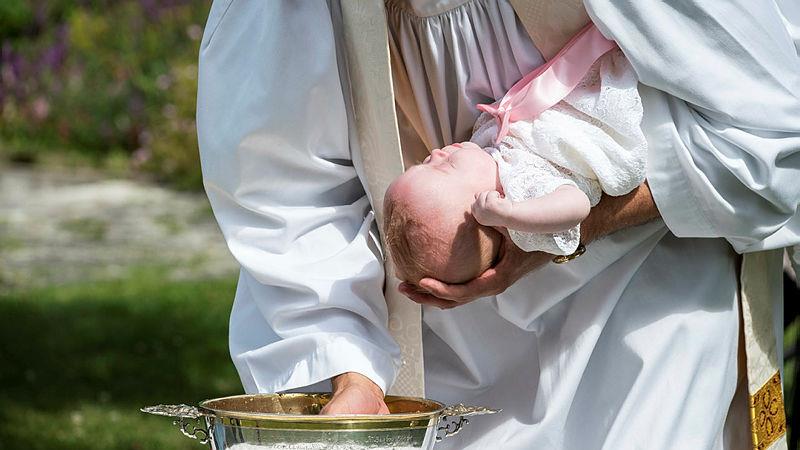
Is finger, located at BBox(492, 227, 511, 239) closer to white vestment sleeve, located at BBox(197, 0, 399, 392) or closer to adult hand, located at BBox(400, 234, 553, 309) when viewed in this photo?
adult hand, located at BBox(400, 234, 553, 309)

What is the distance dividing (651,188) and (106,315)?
569 cm

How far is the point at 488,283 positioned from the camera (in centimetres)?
196

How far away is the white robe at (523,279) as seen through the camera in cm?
197

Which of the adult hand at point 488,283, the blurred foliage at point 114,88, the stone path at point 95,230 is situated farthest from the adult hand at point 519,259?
the blurred foliage at point 114,88

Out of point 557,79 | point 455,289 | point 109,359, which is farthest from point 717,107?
point 109,359

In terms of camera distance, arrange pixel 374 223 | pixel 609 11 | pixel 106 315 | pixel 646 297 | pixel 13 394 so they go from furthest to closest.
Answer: pixel 106 315 → pixel 13 394 → pixel 374 223 → pixel 646 297 → pixel 609 11

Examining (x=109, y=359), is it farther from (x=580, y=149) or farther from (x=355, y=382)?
(x=580, y=149)

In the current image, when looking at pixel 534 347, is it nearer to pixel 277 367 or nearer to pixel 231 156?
pixel 277 367

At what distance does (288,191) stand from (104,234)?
24.4ft

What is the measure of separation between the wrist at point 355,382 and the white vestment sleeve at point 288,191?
1 centimetres

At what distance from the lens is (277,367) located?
2158mm

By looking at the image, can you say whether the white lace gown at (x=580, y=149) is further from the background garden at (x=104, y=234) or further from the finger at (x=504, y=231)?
the background garden at (x=104, y=234)

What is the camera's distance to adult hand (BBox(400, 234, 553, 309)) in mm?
1942

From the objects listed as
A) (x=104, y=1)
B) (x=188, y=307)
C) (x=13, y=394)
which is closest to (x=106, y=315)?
(x=188, y=307)
